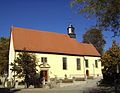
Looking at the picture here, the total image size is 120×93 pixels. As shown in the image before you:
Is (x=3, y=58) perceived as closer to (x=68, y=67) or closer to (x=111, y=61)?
(x=68, y=67)

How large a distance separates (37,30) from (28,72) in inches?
738

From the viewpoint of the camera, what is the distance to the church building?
47.1 m

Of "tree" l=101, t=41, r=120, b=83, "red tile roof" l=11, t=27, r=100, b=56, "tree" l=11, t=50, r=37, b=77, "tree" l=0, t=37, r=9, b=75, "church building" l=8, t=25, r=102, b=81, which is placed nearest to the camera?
"tree" l=101, t=41, r=120, b=83

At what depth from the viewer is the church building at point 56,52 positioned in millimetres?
47062

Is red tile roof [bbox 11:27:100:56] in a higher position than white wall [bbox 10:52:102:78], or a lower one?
higher

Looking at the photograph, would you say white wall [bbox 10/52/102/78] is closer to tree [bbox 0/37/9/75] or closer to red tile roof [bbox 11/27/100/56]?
red tile roof [bbox 11/27/100/56]

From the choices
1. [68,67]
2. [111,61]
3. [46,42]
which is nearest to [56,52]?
[46,42]

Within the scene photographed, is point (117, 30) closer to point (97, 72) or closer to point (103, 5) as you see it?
point (103, 5)

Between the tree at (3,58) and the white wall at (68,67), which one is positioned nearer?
the white wall at (68,67)

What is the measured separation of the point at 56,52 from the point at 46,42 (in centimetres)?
319

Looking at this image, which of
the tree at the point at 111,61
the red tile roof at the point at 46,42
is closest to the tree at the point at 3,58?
the red tile roof at the point at 46,42

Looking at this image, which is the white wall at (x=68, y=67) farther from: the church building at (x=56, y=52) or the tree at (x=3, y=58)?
the tree at (x=3, y=58)

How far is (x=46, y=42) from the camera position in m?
51.4

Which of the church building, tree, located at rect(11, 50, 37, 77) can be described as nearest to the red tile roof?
the church building
